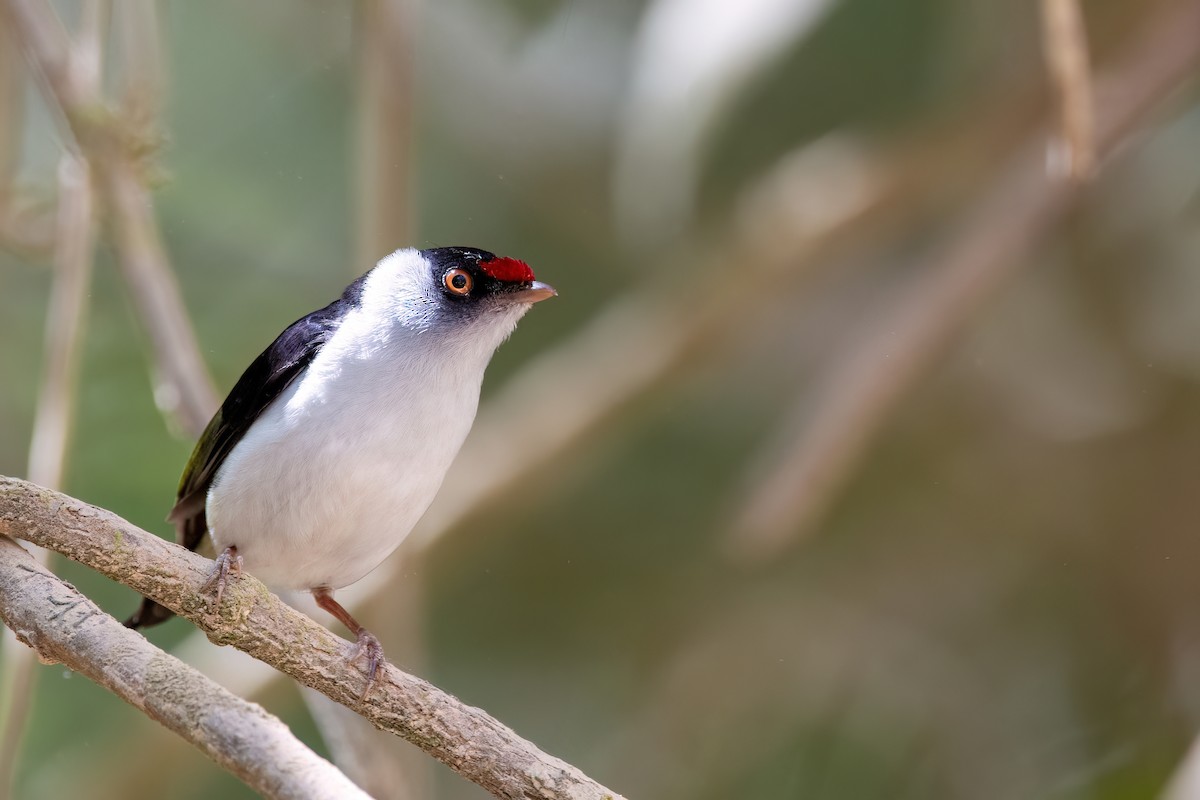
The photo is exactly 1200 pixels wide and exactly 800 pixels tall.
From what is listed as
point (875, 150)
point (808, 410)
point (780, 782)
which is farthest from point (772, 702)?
point (875, 150)

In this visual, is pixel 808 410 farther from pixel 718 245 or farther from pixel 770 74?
pixel 770 74

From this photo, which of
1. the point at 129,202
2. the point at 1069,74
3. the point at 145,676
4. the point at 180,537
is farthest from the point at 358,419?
the point at 1069,74

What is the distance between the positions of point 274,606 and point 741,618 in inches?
166

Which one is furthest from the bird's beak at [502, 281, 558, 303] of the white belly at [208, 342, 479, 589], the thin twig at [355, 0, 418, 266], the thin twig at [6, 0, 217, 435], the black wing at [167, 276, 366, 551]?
the thin twig at [6, 0, 217, 435]

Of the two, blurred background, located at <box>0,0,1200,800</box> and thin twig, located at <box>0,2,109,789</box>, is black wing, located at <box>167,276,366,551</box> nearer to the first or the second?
thin twig, located at <box>0,2,109,789</box>

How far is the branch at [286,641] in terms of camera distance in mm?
2002

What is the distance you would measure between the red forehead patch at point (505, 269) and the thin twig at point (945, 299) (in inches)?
83.2

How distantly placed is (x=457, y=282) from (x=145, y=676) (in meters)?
0.95

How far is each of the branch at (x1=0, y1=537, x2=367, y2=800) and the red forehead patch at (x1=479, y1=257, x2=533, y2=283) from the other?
0.98m

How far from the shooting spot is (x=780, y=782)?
579 centimetres

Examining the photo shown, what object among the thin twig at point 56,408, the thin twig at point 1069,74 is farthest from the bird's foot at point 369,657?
the thin twig at point 1069,74

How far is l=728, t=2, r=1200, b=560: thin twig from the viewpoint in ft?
14.7

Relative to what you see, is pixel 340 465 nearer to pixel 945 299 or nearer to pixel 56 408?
pixel 56 408

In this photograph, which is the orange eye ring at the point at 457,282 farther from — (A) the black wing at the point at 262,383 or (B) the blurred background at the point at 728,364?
(B) the blurred background at the point at 728,364
